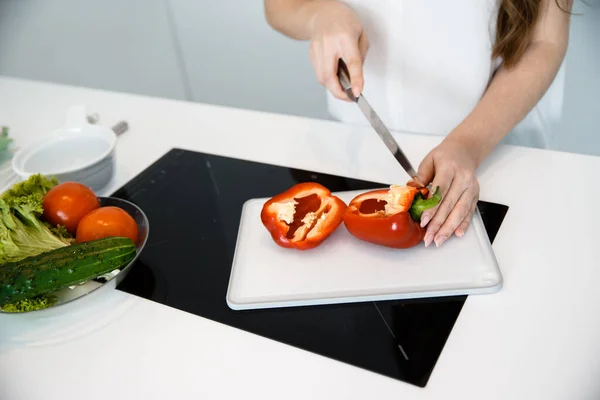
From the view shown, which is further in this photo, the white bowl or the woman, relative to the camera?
the white bowl

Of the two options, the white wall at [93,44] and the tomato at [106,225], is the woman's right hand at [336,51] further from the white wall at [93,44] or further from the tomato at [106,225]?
the white wall at [93,44]

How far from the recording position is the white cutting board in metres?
0.69

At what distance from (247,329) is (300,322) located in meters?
0.07

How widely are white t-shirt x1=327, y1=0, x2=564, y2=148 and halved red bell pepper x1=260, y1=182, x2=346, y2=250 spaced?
50cm

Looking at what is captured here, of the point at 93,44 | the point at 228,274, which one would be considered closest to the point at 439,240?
the point at 228,274

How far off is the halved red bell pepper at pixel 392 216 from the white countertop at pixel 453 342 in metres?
0.12

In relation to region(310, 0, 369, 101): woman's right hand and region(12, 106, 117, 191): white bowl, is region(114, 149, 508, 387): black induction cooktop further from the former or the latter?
region(310, 0, 369, 101): woman's right hand

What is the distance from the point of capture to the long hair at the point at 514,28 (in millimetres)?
997

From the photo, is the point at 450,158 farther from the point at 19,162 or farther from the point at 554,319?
the point at 19,162

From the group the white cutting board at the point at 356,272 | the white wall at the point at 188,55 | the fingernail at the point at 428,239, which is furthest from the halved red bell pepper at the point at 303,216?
the white wall at the point at 188,55

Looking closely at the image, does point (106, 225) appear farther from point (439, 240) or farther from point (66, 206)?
point (439, 240)

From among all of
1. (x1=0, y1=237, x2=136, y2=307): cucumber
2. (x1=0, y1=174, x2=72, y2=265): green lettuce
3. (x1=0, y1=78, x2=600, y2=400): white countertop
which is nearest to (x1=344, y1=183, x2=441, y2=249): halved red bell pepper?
(x1=0, y1=78, x2=600, y2=400): white countertop

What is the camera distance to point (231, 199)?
3.11 ft

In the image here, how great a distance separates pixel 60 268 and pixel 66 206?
0.16 metres
